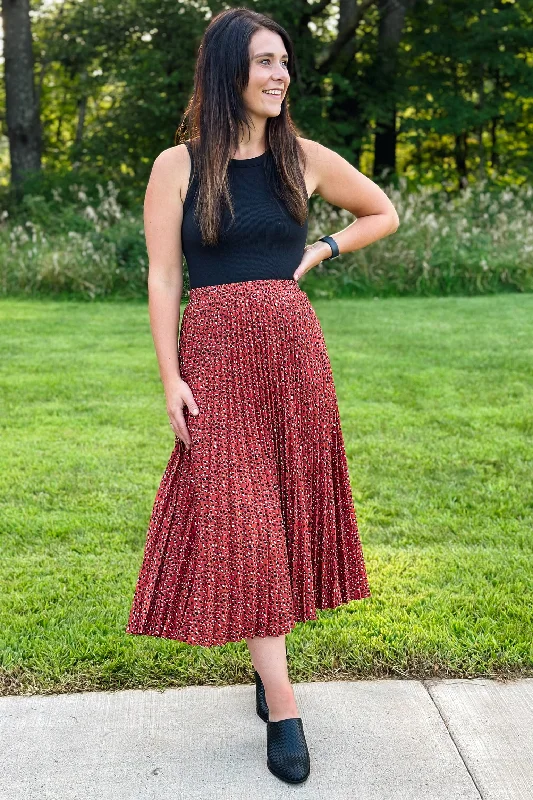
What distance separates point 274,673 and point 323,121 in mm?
14110

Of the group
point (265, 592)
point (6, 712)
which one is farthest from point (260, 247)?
point (6, 712)

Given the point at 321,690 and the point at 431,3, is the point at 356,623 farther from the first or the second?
the point at 431,3

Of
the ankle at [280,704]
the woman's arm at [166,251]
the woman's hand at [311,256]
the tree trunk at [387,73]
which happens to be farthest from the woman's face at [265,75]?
the tree trunk at [387,73]

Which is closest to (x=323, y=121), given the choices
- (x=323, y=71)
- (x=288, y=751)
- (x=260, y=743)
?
(x=323, y=71)

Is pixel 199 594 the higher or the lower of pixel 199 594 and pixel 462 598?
the higher

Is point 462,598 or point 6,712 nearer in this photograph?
point 6,712

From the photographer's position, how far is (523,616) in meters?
3.26

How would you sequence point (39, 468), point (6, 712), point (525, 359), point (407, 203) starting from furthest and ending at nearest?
point (407, 203), point (525, 359), point (39, 468), point (6, 712)

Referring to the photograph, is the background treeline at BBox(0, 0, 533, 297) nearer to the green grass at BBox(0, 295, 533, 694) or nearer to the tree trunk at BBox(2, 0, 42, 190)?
the tree trunk at BBox(2, 0, 42, 190)

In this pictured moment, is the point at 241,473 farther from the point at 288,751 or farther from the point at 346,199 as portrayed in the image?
the point at 346,199

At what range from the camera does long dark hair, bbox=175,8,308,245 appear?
238 centimetres

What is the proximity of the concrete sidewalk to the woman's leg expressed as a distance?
142 millimetres

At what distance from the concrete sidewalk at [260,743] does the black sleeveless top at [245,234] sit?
123 centimetres

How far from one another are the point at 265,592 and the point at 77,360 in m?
5.04
